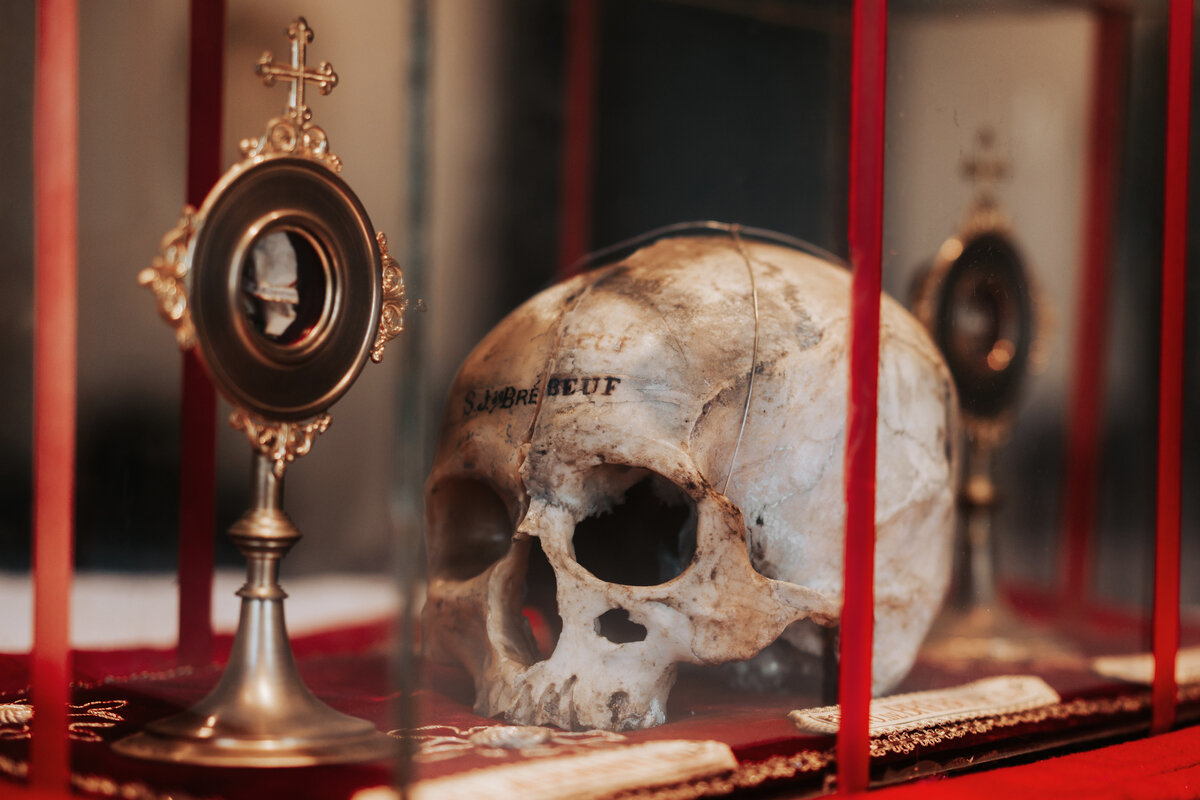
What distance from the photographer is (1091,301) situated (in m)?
3.23

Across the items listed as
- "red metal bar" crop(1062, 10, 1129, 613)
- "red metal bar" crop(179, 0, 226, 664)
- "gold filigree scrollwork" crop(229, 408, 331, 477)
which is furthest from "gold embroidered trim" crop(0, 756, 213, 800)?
"red metal bar" crop(1062, 10, 1129, 613)

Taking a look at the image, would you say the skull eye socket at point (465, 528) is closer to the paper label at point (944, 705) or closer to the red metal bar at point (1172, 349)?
the paper label at point (944, 705)

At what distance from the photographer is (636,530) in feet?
6.72

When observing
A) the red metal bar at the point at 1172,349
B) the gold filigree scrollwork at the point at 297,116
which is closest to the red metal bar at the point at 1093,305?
the red metal bar at the point at 1172,349

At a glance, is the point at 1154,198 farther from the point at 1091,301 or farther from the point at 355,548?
the point at 355,548

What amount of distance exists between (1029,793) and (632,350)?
80cm

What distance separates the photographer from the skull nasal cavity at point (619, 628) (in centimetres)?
196

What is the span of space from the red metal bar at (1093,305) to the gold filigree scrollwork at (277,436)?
185cm

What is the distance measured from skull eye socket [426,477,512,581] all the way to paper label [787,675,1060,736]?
491 mm

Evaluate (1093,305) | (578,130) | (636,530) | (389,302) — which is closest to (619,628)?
(636,530)

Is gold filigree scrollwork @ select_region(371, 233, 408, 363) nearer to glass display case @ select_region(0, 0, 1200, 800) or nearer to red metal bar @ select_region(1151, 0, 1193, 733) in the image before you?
glass display case @ select_region(0, 0, 1200, 800)

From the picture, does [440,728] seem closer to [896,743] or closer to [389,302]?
[389,302]

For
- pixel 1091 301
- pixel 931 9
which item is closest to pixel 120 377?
pixel 931 9

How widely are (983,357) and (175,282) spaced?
1.78 metres
